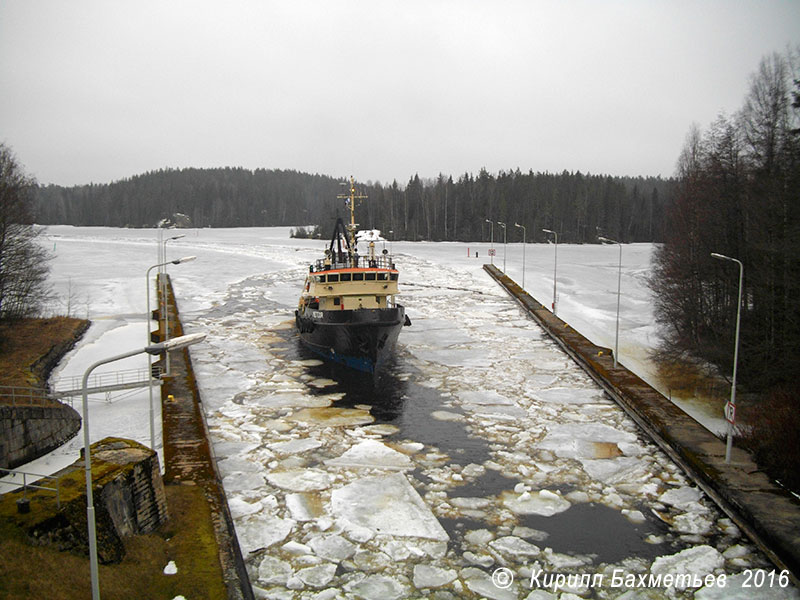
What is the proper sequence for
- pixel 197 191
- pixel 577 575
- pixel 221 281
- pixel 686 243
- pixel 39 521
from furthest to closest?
pixel 197 191, pixel 221 281, pixel 686 243, pixel 577 575, pixel 39 521

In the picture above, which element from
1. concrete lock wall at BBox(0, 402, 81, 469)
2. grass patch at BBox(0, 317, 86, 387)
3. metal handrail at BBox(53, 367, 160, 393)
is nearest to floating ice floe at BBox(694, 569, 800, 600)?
concrete lock wall at BBox(0, 402, 81, 469)

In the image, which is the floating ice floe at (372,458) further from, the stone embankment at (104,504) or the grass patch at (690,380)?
the grass patch at (690,380)

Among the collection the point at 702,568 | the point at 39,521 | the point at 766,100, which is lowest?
the point at 702,568

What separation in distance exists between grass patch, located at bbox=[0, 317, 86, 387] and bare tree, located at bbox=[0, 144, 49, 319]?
82cm

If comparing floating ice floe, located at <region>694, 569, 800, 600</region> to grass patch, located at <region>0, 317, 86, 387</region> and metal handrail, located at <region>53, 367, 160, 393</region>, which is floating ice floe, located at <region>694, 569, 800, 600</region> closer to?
metal handrail, located at <region>53, 367, 160, 393</region>

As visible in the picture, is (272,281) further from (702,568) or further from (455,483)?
(702,568)

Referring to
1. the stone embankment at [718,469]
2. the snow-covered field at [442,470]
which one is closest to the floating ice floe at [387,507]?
the snow-covered field at [442,470]

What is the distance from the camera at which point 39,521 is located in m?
8.62

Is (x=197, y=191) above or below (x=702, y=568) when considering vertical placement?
above

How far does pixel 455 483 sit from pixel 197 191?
152 metres

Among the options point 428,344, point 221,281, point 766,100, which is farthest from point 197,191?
point 766,100

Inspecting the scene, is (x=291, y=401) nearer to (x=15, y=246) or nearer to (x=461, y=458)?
(x=461, y=458)

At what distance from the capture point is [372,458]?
14.8 metres

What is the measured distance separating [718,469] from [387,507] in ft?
26.4
